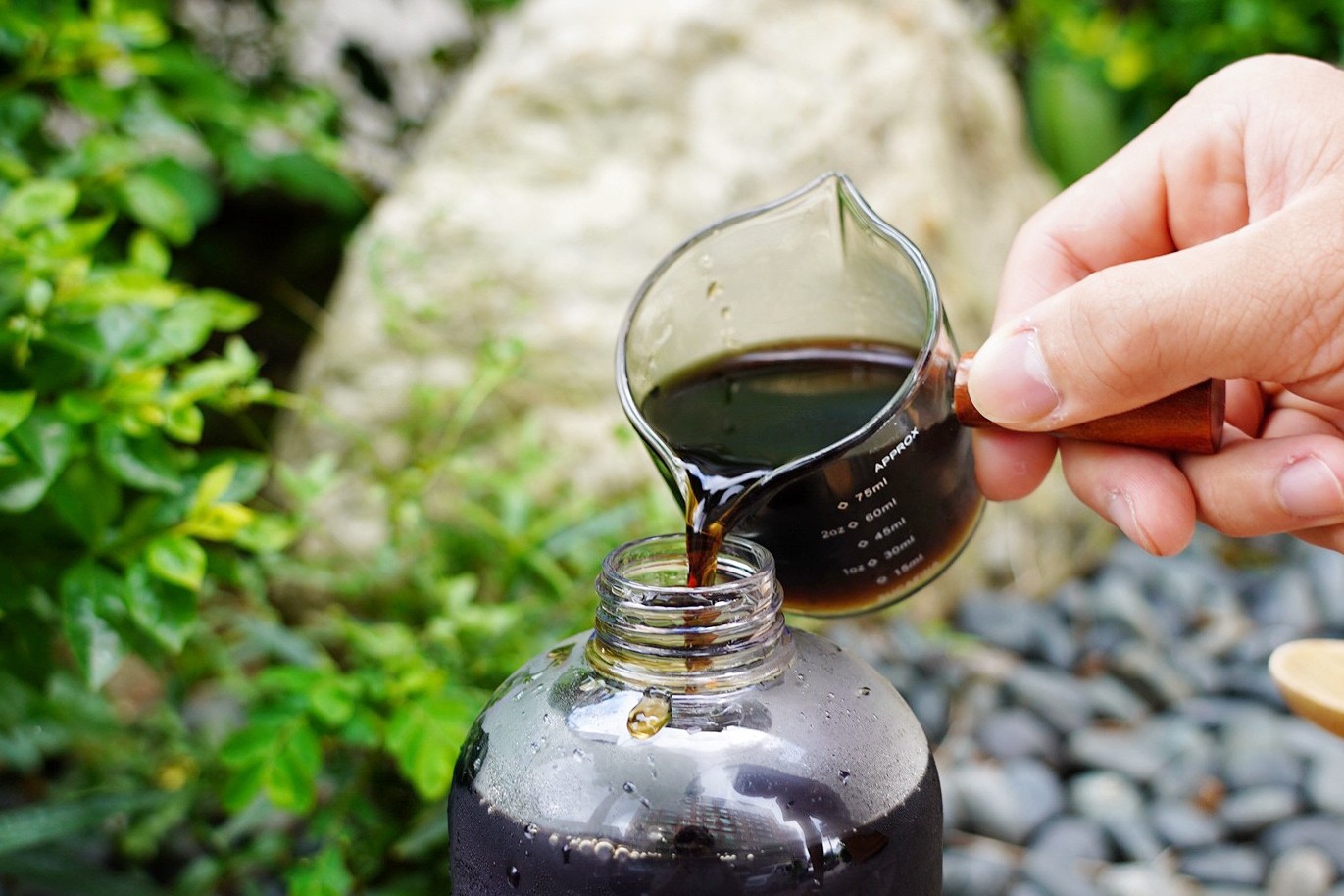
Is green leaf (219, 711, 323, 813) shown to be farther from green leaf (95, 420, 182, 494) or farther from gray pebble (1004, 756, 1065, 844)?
gray pebble (1004, 756, 1065, 844)

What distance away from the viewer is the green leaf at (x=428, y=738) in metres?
1.55

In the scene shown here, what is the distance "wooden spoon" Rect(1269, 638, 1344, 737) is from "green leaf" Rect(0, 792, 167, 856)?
60.0 inches

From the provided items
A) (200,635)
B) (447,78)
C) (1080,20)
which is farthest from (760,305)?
(1080,20)

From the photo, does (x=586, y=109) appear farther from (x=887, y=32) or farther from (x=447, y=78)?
(x=447, y=78)

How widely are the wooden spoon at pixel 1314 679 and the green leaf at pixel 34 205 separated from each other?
1.55 meters

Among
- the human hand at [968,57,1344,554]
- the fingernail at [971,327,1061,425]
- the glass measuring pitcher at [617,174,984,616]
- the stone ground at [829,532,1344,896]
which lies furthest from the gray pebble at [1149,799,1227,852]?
the fingernail at [971,327,1061,425]

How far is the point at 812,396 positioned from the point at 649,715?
0.40 metres

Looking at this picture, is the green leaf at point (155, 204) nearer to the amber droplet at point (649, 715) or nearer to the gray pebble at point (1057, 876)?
the amber droplet at point (649, 715)

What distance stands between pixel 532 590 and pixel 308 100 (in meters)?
1.26

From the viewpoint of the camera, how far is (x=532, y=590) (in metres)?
2.28

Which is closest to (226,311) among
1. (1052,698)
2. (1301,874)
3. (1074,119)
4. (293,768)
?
(293,768)

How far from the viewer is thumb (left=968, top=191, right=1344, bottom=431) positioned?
111cm

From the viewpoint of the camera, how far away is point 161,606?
1.47m

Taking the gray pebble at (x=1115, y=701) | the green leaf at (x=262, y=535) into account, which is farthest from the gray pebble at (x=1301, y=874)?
the green leaf at (x=262, y=535)
